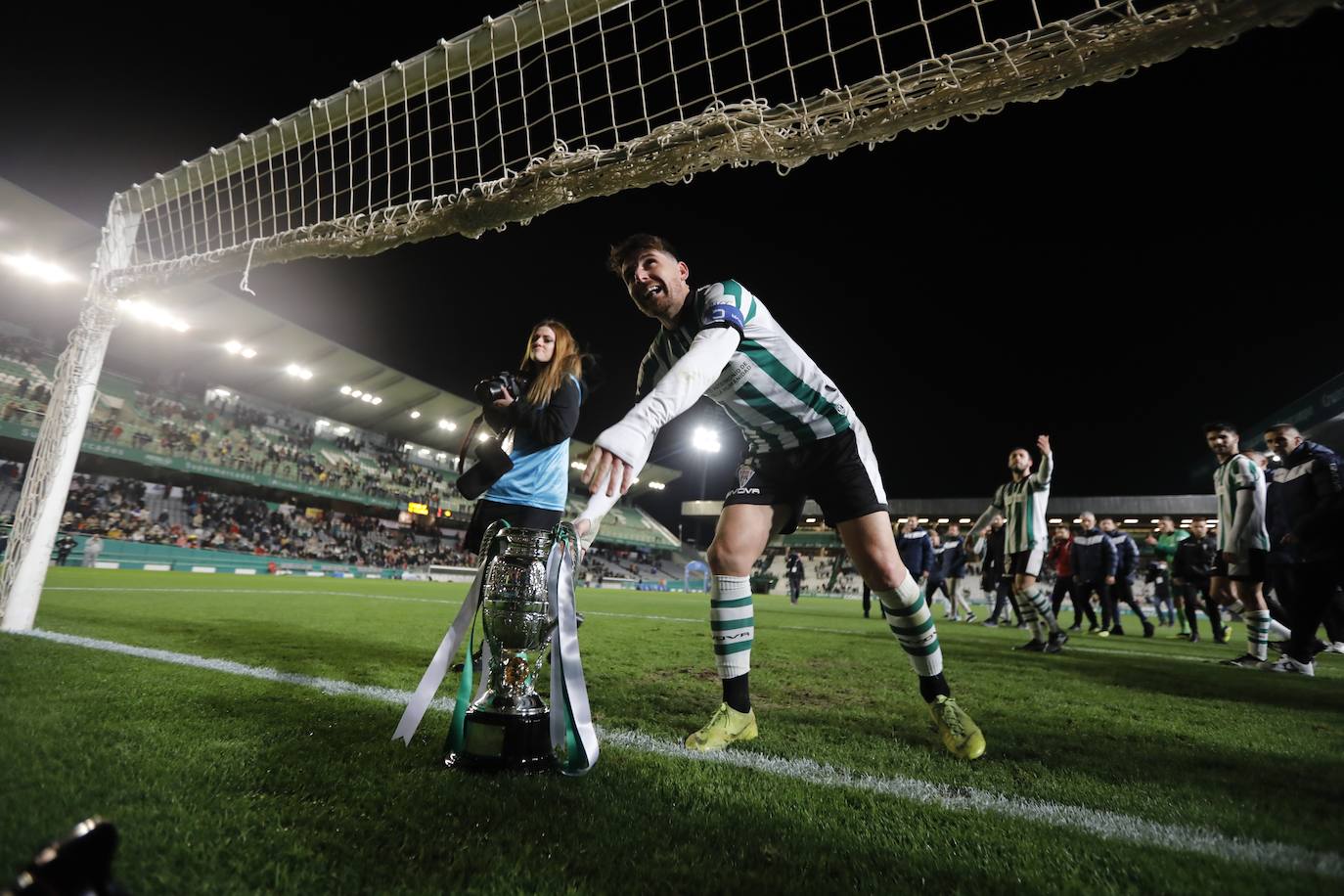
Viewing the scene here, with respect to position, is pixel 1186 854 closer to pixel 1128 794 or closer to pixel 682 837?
pixel 1128 794

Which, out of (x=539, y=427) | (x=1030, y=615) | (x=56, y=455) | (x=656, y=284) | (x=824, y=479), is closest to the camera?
(x=656, y=284)

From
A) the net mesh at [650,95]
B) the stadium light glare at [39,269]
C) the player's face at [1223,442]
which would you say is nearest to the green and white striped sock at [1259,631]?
the player's face at [1223,442]

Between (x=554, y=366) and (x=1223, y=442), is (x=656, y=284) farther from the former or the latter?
(x=1223, y=442)

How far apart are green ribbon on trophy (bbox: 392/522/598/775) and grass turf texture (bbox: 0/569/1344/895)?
0.30 ft

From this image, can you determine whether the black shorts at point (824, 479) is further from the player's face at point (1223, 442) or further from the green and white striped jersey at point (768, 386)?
the player's face at point (1223, 442)

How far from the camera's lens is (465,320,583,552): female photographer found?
3.42 meters

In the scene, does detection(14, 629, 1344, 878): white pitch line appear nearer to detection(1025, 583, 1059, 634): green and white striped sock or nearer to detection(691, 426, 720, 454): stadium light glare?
detection(1025, 583, 1059, 634): green and white striped sock

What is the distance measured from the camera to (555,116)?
3.54 metres

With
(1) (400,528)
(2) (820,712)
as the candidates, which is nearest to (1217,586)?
(2) (820,712)

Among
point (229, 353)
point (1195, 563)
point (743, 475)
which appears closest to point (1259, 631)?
point (1195, 563)

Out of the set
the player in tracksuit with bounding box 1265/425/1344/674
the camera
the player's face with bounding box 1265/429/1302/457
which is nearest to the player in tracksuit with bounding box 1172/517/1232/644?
the player in tracksuit with bounding box 1265/425/1344/674

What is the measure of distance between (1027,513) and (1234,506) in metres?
1.72

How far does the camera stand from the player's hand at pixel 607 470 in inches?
55.9

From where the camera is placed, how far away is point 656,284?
265 cm
